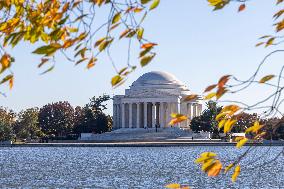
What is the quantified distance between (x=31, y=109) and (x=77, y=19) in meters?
134

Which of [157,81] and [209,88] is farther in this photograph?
[157,81]

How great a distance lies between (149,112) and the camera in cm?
14862

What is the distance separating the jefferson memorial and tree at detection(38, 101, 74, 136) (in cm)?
1071

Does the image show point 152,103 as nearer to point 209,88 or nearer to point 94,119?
point 94,119

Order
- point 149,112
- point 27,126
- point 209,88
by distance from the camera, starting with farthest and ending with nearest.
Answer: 1. point 149,112
2. point 27,126
3. point 209,88

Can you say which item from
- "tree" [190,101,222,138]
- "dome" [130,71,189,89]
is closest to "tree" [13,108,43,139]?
"dome" [130,71,189,89]

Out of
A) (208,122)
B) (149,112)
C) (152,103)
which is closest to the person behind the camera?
(208,122)

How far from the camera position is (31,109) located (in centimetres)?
13675

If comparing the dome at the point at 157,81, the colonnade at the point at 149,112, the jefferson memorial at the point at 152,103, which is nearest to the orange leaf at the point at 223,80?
the jefferson memorial at the point at 152,103

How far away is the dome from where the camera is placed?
148 meters

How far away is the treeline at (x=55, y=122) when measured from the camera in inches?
5138

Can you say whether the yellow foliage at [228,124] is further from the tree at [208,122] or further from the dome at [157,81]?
the dome at [157,81]

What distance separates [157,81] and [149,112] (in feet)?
22.3

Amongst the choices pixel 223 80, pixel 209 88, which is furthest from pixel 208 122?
pixel 223 80
